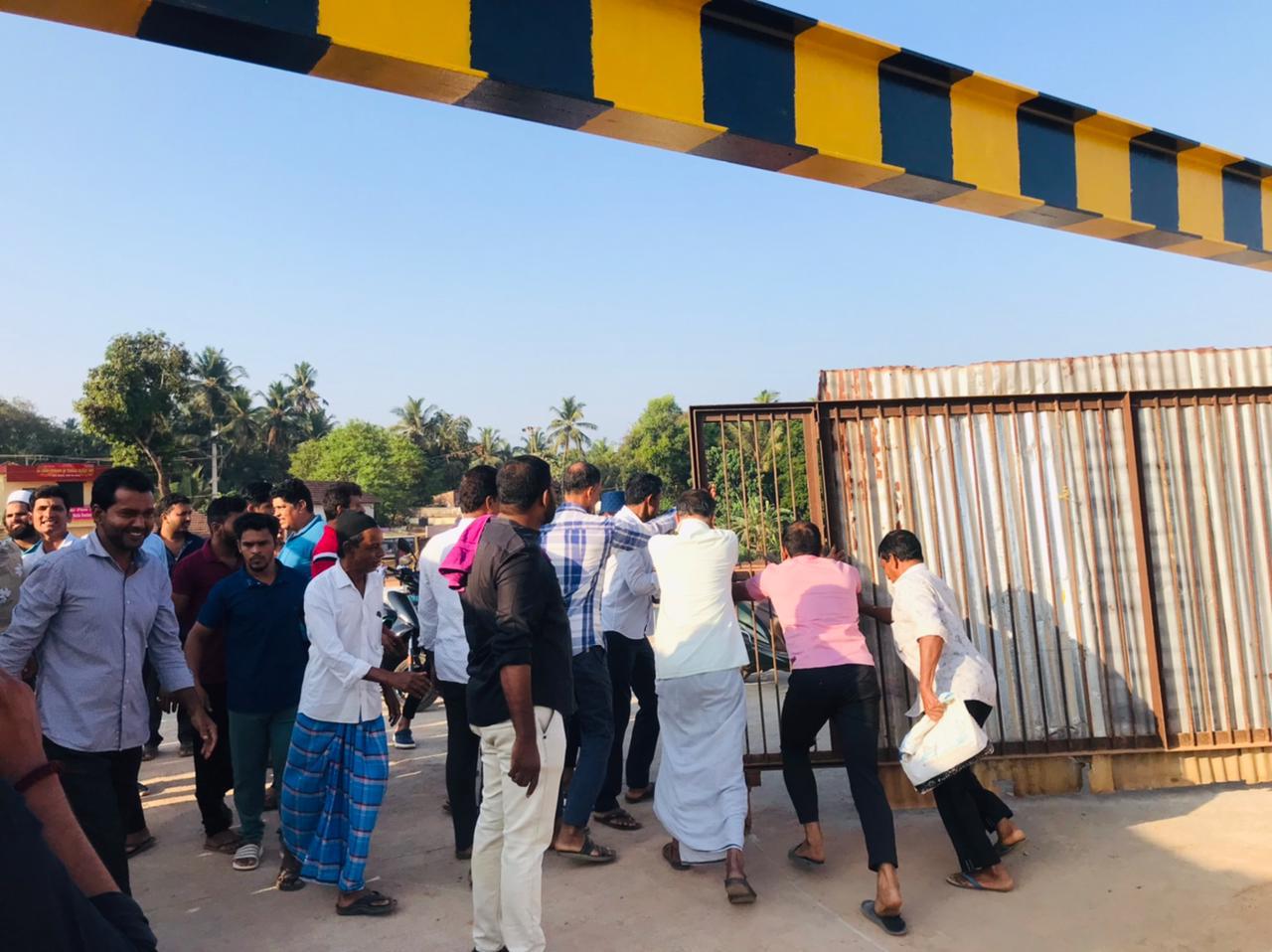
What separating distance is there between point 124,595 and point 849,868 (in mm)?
3234

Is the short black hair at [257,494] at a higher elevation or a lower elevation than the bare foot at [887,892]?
higher

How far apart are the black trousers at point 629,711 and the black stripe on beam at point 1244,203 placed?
3566 millimetres

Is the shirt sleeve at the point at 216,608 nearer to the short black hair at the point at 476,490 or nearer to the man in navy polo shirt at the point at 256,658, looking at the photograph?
the man in navy polo shirt at the point at 256,658

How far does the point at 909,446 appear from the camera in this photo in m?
4.88

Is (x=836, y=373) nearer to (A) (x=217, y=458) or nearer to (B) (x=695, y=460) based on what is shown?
(B) (x=695, y=460)

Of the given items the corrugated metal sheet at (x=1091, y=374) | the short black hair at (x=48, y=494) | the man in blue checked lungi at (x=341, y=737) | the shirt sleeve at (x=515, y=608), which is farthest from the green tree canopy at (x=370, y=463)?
the shirt sleeve at (x=515, y=608)

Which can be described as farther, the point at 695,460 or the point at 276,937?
the point at 695,460

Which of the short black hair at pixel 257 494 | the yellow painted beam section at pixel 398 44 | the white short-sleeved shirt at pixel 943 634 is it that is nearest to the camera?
the yellow painted beam section at pixel 398 44

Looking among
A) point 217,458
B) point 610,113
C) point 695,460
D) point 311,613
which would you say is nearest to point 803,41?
point 610,113

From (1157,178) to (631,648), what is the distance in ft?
11.1

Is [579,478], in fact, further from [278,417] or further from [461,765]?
[278,417]

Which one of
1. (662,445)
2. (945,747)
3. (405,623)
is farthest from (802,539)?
(662,445)

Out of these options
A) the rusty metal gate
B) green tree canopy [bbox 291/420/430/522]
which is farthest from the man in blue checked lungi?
green tree canopy [bbox 291/420/430/522]

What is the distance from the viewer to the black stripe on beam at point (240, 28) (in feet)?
6.74
